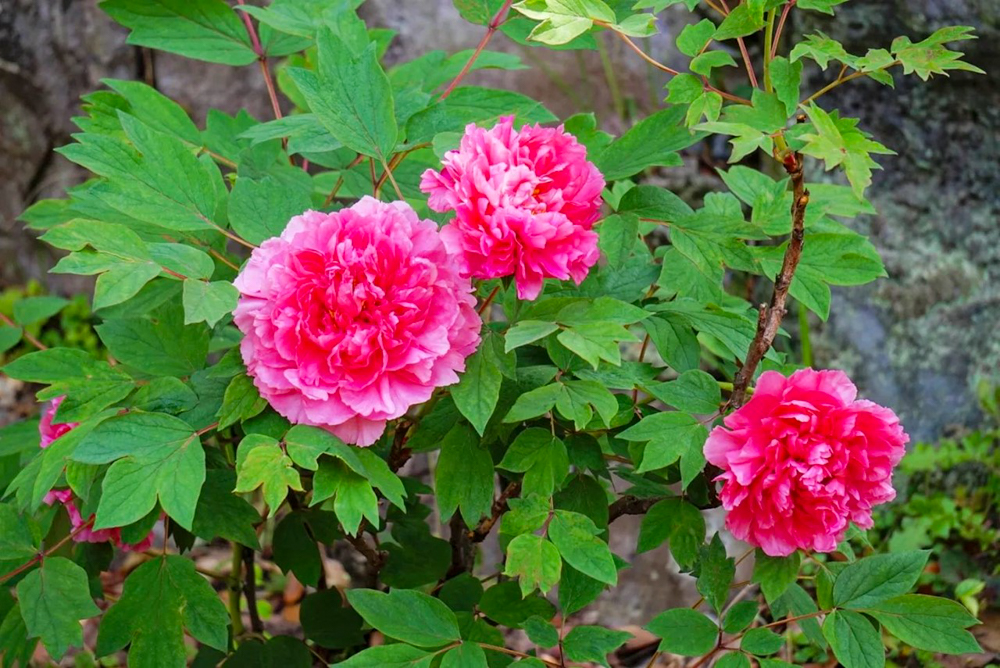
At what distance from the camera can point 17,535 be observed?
1281 millimetres

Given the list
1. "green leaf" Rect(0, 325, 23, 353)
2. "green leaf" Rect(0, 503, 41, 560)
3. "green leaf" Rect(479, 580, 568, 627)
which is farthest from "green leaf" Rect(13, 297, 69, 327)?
"green leaf" Rect(479, 580, 568, 627)

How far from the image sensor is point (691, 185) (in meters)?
2.93

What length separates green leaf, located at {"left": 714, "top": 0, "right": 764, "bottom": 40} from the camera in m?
Answer: 1.09

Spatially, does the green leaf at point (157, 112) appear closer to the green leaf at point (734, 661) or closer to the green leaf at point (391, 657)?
the green leaf at point (391, 657)

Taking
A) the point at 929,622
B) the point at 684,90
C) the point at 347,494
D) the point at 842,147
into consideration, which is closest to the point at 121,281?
the point at 347,494

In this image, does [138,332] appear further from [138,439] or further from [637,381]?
[637,381]

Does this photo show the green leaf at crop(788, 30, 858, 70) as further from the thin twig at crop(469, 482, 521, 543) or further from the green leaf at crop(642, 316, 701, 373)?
the thin twig at crop(469, 482, 521, 543)

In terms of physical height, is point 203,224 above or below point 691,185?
above

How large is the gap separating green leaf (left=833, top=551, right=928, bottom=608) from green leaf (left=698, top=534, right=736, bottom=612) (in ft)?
0.42

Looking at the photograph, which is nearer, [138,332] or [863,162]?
[863,162]

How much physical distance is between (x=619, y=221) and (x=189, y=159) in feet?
1.72

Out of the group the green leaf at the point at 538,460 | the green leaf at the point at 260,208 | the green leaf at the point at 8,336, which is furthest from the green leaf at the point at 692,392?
the green leaf at the point at 8,336

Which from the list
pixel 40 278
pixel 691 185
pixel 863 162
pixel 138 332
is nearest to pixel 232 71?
pixel 40 278

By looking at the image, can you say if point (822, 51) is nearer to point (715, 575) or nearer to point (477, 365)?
point (477, 365)
